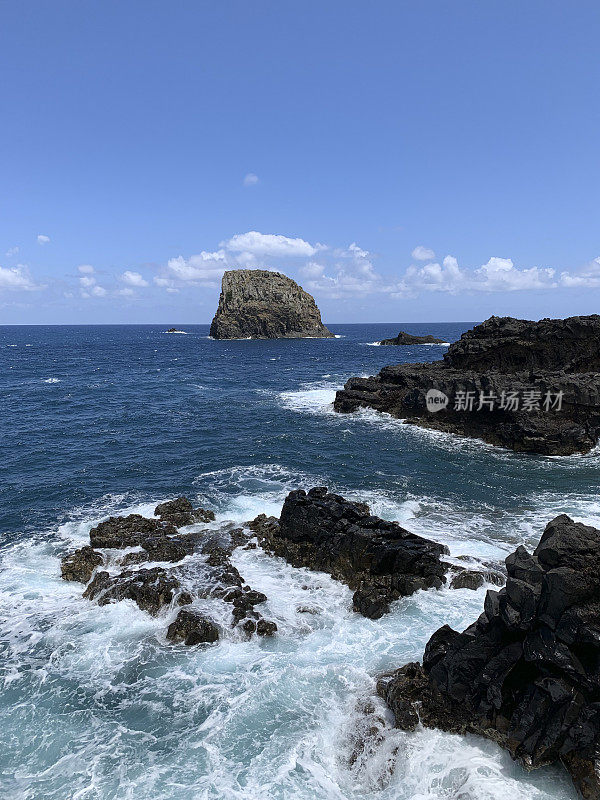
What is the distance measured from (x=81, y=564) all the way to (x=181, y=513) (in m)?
6.69

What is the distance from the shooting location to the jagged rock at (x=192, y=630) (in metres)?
18.0

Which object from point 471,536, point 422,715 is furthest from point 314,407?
point 422,715

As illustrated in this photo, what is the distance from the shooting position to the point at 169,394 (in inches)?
2763

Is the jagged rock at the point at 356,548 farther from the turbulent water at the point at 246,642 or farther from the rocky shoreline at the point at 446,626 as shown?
the turbulent water at the point at 246,642

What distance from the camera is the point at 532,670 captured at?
13.5 meters

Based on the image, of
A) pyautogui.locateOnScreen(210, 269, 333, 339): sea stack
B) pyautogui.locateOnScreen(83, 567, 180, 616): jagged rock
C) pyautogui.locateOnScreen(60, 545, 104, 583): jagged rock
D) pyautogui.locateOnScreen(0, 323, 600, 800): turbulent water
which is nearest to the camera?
pyautogui.locateOnScreen(0, 323, 600, 800): turbulent water

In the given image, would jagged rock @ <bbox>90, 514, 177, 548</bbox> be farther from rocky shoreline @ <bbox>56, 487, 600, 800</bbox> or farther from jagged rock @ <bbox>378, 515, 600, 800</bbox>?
jagged rock @ <bbox>378, 515, 600, 800</bbox>

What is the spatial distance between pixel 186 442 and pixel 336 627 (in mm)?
29139

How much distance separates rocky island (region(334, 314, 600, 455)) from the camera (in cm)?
4188

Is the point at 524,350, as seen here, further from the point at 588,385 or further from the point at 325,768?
the point at 325,768

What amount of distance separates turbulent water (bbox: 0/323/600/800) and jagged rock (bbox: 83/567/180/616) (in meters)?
0.50

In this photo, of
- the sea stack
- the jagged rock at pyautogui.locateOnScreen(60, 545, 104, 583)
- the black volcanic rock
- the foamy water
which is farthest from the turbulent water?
the sea stack

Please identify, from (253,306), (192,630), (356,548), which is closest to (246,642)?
(192,630)

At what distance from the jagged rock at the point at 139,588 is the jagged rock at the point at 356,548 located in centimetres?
581
